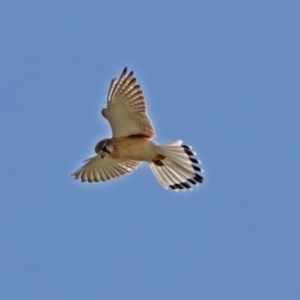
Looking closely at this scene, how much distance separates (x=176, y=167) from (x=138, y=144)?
62 cm

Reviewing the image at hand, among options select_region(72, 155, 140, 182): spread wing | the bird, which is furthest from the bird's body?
select_region(72, 155, 140, 182): spread wing

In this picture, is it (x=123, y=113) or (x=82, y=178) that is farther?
(x=82, y=178)

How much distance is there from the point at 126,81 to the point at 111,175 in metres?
1.63

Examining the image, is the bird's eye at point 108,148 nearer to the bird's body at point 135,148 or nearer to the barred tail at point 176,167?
the bird's body at point 135,148

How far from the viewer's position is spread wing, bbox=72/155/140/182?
16.4 meters

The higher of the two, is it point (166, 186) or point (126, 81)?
point (126, 81)

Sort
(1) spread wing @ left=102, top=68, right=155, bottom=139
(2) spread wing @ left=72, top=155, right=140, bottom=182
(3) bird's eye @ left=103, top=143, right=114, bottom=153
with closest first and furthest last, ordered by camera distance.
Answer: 1. (1) spread wing @ left=102, top=68, right=155, bottom=139
2. (3) bird's eye @ left=103, top=143, right=114, bottom=153
3. (2) spread wing @ left=72, top=155, right=140, bottom=182

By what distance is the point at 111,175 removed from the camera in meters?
16.5

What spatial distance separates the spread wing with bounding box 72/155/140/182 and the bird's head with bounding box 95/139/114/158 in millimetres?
645

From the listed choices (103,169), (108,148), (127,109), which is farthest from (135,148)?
(103,169)

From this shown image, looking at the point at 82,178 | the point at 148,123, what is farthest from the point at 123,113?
the point at 82,178

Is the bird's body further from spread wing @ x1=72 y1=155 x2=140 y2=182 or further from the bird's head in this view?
spread wing @ x1=72 y1=155 x2=140 y2=182

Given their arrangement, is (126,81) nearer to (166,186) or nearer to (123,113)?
(123,113)

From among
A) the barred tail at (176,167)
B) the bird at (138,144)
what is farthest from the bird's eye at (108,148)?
the barred tail at (176,167)
